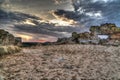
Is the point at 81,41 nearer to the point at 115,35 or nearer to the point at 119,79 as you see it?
the point at 115,35

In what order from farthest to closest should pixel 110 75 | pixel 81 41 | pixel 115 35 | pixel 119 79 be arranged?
pixel 115 35
pixel 81 41
pixel 110 75
pixel 119 79

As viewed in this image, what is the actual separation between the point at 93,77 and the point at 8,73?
362cm

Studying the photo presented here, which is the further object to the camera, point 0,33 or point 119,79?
point 0,33

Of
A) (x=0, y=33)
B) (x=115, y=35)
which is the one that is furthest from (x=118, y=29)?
(x=0, y=33)

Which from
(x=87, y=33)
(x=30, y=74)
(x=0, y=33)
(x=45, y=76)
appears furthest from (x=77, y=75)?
(x=87, y=33)

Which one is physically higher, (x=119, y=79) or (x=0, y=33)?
(x=0, y=33)

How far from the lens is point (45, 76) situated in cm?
871

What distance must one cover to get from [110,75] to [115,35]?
88.5 ft

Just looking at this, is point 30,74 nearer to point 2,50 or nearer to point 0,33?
point 2,50

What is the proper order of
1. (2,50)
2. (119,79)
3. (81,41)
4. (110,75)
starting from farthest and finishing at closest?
(81,41)
(2,50)
(110,75)
(119,79)

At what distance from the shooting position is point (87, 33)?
3559cm

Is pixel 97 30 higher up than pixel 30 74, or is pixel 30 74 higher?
pixel 97 30

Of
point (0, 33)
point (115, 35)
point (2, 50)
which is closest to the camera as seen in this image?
point (2, 50)

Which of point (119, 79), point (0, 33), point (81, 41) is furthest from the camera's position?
point (81, 41)
